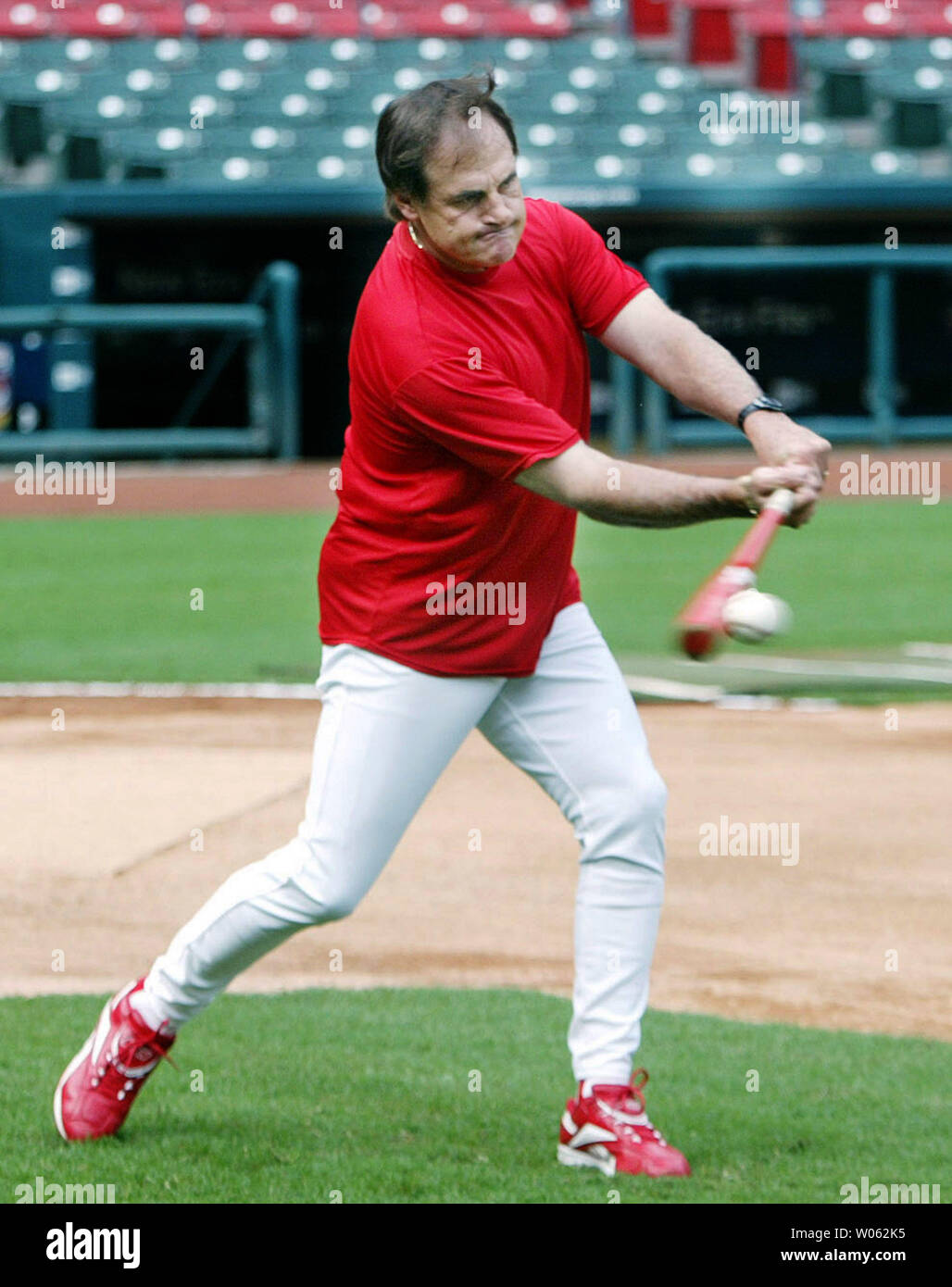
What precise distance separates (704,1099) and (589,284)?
1.58 metres

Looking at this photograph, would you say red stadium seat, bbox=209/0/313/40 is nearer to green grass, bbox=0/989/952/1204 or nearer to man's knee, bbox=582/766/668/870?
green grass, bbox=0/989/952/1204

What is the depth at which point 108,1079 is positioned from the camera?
3.56m

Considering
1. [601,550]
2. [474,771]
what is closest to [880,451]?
[601,550]

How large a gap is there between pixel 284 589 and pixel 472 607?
28.5ft

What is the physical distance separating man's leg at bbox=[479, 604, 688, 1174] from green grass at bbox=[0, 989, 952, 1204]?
0.12m

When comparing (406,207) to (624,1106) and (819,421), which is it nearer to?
(624,1106)

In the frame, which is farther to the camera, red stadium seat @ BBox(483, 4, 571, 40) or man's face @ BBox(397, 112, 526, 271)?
red stadium seat @ BBox(483, 4, 571, 40)

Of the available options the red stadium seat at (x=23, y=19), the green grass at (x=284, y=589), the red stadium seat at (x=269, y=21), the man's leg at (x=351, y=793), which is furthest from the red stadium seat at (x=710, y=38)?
the man's leg at (x=351, y=793)

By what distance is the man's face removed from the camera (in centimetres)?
314

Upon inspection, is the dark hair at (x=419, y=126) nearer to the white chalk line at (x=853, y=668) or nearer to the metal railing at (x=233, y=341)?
the white chalk line at (x=853, y=668)

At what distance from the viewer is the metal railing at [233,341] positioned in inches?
633

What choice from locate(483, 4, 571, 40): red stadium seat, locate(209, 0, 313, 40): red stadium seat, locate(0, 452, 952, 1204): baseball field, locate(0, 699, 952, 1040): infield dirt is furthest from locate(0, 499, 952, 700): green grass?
locate(483, 4, 571, 40): red stadium seat
